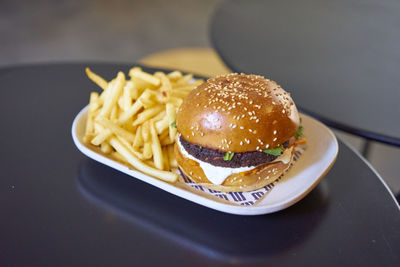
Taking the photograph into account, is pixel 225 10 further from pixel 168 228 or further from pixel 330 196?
pixel 168 228

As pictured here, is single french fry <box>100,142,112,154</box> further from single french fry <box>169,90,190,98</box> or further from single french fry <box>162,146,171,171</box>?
single french fry <box>169,90,190,98</box>

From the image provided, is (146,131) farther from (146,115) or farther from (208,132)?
(208,132)

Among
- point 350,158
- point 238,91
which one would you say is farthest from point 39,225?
point 350,158

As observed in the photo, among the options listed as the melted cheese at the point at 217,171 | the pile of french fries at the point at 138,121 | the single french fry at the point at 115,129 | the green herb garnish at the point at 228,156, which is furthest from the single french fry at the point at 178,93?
Answer: the green herb garnish at the point at 228,156

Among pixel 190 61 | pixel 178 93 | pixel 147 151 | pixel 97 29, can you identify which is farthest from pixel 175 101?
pixel 97 29

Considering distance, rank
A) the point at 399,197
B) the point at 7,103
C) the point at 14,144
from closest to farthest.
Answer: the point at 14,144 → the point at 7,103 → the point at 399,197

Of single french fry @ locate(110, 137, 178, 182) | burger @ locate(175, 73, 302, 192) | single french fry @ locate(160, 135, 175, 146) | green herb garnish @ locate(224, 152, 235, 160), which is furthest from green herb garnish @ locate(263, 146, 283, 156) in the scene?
single french fry @ locate(160, 135, 175, 146)
